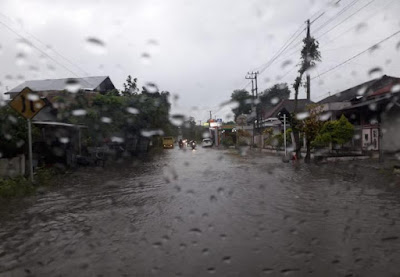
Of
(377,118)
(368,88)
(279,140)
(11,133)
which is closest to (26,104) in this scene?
(11,133)

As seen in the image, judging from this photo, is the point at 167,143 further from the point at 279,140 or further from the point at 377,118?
the point at 377,118

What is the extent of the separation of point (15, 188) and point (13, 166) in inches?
74.7

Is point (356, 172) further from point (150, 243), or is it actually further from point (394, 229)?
point (150, 243)

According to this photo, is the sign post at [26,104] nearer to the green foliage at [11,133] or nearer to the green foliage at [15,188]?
the green foliage at [11,133]

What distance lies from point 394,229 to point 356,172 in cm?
765

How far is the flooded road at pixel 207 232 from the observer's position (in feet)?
12.0

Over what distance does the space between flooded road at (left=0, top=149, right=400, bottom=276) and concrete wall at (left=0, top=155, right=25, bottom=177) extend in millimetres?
2016

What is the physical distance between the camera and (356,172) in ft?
39.8

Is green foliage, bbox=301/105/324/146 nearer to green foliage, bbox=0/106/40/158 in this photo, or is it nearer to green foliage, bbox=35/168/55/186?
green foliage, bbox=35/168/55/186

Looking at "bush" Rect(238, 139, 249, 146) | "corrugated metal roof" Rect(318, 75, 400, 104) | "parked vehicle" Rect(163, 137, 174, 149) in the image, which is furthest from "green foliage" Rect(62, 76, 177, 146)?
"parked vehicle" Rect(163, 137, 174, 149)

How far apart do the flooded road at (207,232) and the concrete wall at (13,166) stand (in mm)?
2016

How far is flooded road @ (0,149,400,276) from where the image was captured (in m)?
3.64

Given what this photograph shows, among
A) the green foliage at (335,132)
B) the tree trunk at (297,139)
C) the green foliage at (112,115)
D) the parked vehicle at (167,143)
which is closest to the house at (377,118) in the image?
the green foliage at (335,132)

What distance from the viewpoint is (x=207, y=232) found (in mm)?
4902
